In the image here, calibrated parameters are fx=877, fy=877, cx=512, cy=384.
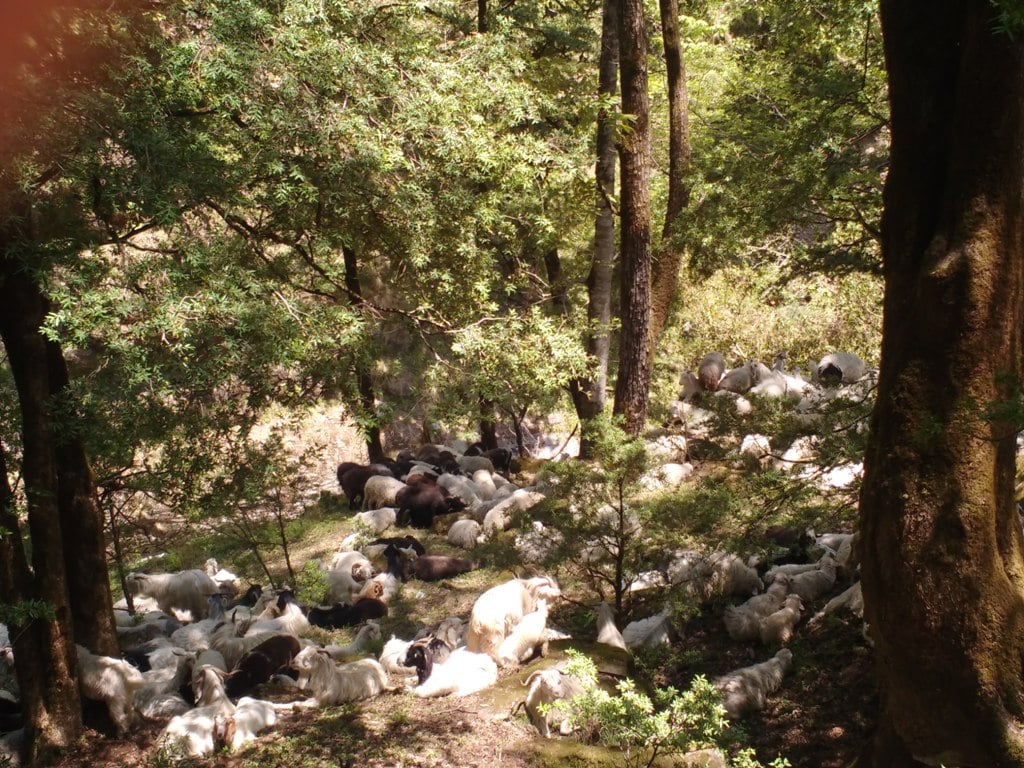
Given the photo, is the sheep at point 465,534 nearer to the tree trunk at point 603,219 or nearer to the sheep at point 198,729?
the tree trunk at point 603,219

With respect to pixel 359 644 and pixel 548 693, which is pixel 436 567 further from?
pixel 548 693

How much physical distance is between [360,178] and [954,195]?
4691mm

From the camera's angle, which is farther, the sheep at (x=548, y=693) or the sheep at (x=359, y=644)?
the sheep at (x=359, y=644)

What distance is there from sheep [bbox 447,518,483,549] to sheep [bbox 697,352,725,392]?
19.4 feet

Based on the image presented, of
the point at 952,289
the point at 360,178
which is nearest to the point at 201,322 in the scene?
the point at 360,178

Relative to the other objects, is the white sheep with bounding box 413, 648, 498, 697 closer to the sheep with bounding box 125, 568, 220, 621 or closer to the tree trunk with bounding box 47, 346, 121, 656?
the tree trunk with bounding box 47, 346, 121, 656

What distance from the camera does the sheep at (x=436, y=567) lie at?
38.6 feet

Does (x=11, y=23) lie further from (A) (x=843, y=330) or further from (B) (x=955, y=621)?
(A) (x=843, y=330)

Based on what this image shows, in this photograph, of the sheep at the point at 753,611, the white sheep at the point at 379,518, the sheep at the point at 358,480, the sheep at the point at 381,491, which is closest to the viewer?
the sheep at the point at 753,611

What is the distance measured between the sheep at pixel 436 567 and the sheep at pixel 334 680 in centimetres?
336

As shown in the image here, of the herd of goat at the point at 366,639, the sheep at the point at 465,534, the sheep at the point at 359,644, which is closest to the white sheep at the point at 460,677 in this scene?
the herd of goat at the point at 366,639

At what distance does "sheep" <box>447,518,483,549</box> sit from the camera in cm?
1320

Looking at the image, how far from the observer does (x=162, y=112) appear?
267 inches

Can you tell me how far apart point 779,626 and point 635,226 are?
6485 mm
